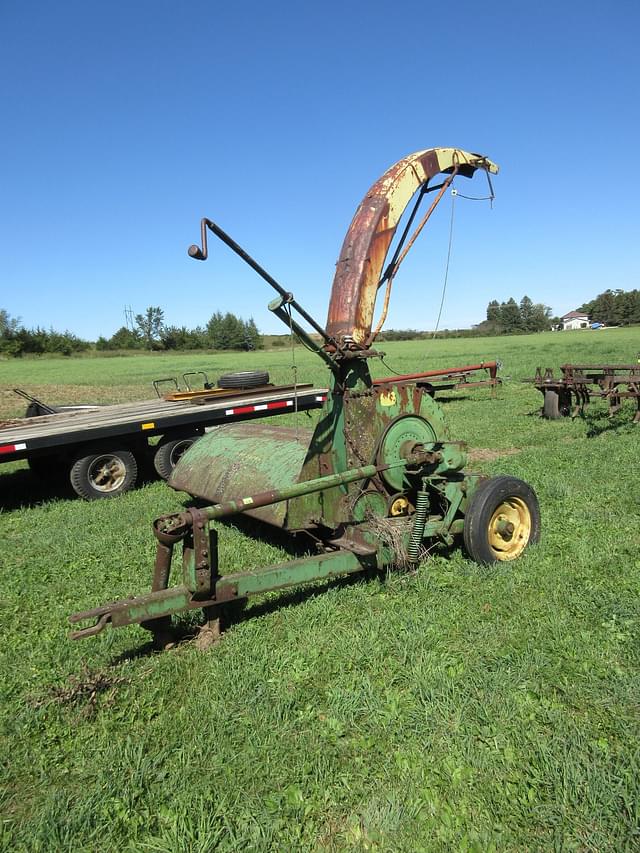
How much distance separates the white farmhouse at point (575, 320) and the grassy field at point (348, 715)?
128m

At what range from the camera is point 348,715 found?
3166 mm

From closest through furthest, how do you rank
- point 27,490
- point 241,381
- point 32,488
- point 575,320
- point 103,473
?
1. point 103,473
2. point 27,490
3. point 32,488
4. point 241,381
5. point 575,320

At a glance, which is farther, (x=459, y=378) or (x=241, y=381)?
(x=459, y=378)

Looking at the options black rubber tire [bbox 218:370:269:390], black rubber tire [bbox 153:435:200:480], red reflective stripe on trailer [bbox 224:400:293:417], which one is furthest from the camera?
black rubber tire [bbox 218:370:269:390]

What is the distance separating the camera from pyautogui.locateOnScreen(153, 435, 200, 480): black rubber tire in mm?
8781

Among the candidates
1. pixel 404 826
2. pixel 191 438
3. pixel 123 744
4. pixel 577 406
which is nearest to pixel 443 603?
pixel 404 826

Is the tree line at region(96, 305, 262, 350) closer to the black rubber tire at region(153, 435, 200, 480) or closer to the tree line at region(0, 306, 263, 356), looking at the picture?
the tree line at region(0, 306, 263, 356)

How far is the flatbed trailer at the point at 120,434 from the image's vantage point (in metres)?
7.63

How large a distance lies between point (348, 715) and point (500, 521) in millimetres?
2377

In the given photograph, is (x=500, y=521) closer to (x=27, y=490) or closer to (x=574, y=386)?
(x=27, y=490)

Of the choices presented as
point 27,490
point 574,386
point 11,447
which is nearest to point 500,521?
point 11,447

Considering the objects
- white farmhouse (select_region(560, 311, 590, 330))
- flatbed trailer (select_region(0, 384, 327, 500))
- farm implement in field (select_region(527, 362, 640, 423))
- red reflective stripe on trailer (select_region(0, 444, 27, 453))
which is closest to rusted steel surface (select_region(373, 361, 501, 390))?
farm implement in field (select_region(527, 362, 640, 423))

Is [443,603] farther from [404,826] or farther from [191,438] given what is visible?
[191,438]

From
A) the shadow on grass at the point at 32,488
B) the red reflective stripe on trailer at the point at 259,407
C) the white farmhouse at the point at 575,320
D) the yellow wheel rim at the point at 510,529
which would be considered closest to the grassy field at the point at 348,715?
the yellow wheel rim at the point at 510,529
